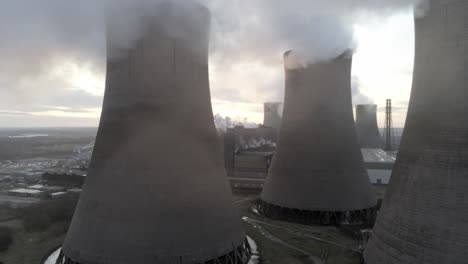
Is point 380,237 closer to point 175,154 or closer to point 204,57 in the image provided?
point 175,154

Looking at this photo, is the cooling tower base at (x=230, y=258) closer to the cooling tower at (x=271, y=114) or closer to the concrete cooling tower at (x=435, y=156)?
the concrete cooling tower at (x=435, y=156)

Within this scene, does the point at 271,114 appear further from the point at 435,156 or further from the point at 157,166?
the point at 435,156

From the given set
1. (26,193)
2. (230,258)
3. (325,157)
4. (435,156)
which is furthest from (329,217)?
(26,193)

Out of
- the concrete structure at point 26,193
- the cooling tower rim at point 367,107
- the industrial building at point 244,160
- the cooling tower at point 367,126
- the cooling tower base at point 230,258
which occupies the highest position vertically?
the cooling tower rim at point 367,107

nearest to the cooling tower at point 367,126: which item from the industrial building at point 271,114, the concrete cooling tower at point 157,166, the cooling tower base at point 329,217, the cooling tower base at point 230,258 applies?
the industrial building at point 271,114

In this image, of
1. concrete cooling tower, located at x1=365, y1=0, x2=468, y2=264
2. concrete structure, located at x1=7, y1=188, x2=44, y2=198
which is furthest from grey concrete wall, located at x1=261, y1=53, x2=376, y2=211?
concrete structure, located at x1=7, y1=188, x2=44, y2=198

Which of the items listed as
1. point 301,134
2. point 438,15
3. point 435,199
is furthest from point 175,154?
point 301,134

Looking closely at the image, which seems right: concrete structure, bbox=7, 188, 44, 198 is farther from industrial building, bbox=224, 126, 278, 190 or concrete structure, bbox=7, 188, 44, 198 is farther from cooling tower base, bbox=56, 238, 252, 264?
cooling tower base, bbox=56, 238, 252, 264
